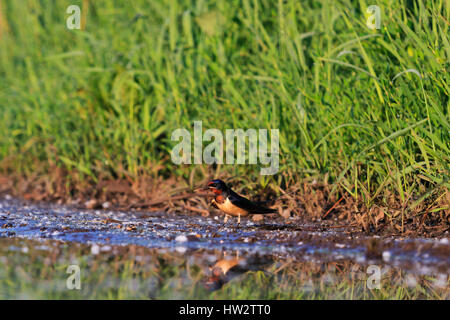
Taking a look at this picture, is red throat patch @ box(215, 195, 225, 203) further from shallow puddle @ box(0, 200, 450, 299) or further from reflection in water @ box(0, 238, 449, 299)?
reflection in water @ box(0, 238, 449, 299)

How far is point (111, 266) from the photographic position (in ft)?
13.3

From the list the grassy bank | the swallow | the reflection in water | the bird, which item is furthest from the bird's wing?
the swallow

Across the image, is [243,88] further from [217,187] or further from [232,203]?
[232,203]

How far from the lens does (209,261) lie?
4195 millimetres

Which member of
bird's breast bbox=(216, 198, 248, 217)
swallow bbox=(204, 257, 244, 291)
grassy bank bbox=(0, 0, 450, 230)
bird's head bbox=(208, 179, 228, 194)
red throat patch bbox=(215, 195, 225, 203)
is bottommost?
swallow bbox=(204, 257, 244, 291)

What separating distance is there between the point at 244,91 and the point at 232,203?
1.32 m

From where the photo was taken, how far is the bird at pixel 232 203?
17.5 ft

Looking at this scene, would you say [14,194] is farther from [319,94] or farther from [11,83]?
[319,94]

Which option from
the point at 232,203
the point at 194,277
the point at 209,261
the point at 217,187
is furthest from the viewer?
the point at 217,187

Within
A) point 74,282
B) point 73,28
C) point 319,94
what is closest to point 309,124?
point 319,94

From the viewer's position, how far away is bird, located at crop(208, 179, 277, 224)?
5.34m

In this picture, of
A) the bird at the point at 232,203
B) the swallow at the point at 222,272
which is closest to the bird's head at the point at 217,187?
the bird at the point at 232,203

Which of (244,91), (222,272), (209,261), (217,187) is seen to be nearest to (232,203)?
(217,187)

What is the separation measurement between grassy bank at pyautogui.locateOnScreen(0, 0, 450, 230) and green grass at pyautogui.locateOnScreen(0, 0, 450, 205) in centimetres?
2
